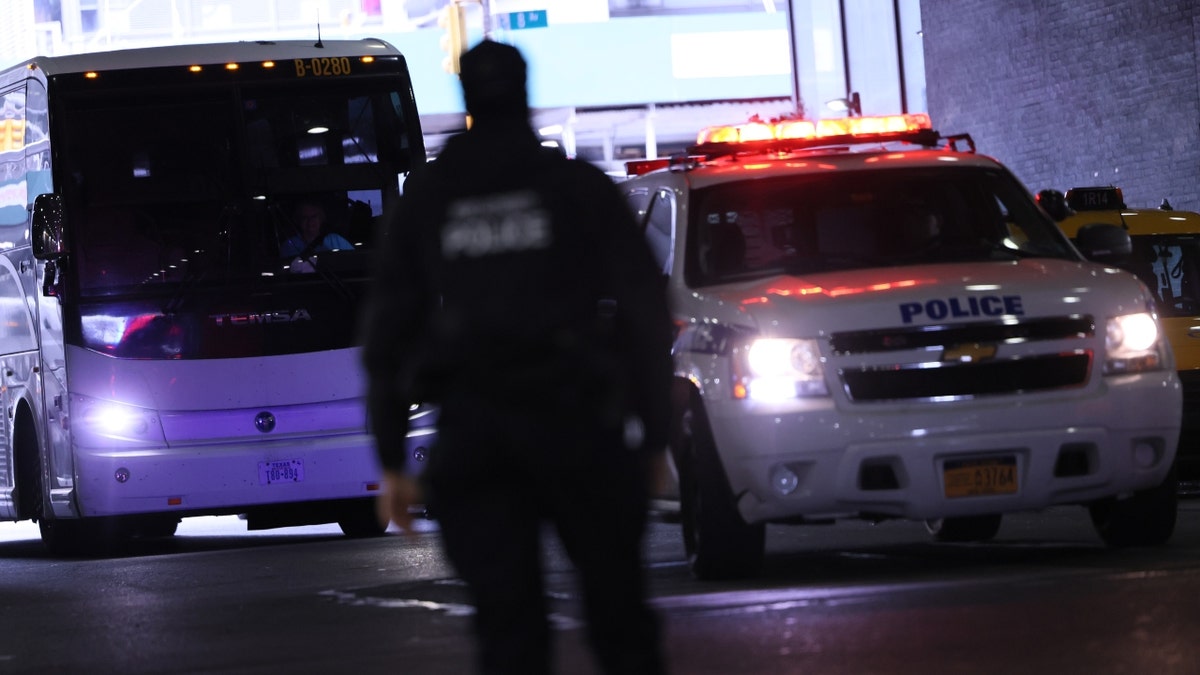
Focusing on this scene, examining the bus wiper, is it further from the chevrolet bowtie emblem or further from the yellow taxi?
the chevrolet bowtie emblem

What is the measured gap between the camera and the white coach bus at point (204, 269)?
15.5 metres

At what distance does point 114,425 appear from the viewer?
1552 cm

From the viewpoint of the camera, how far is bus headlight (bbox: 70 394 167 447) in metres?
15.5

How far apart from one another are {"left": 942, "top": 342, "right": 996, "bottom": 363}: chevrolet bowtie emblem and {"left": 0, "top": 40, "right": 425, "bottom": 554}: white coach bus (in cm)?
647

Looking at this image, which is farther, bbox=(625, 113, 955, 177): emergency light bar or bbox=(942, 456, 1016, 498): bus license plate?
bbox=(625, 113, 955, 177): emergency light bar

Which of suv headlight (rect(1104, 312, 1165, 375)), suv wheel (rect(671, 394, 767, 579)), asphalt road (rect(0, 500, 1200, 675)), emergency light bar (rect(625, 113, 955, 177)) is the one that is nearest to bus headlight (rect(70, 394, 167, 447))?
asphalt road (rect(0, 500, 1200, 675))

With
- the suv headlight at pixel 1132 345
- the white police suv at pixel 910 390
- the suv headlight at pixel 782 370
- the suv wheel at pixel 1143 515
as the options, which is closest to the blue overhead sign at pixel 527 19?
the white police suv at pixel 910 390

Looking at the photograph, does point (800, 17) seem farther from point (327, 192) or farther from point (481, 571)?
point (481, 571)

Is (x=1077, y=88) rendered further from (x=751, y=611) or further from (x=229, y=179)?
(x=751, y=611)

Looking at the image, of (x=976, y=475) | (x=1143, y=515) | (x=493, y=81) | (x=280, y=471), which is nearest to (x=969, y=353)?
(x=976, y=475)

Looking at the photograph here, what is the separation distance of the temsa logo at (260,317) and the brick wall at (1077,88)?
35.2ft

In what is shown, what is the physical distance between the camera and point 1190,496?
1562 centimetres

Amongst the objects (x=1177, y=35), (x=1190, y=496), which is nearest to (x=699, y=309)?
(x=1190, y=496)

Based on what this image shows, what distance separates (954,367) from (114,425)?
7.51 metres
